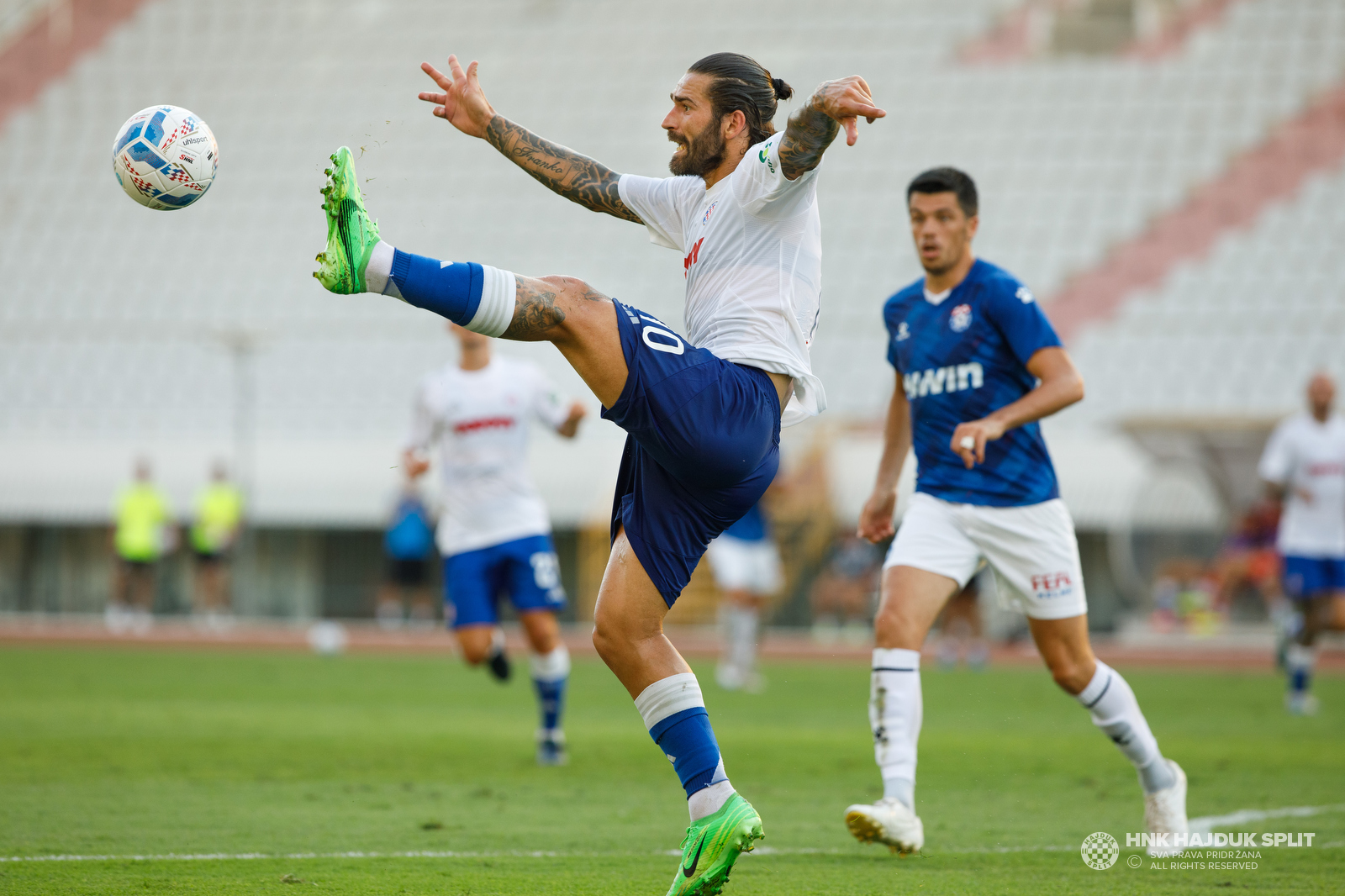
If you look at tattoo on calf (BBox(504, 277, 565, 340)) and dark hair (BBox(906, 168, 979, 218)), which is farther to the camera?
dark hair (BBox(906, 168, 979, 218))

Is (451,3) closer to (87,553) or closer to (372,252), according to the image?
(87,553)

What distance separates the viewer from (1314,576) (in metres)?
11.8

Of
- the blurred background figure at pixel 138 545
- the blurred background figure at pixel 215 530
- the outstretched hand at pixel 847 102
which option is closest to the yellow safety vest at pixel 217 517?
the blurred background figure at pixel 215 530

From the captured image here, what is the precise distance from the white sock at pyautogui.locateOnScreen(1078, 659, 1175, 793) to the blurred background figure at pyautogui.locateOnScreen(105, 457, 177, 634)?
1837 cm

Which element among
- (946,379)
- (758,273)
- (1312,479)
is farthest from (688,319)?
(1312,479)

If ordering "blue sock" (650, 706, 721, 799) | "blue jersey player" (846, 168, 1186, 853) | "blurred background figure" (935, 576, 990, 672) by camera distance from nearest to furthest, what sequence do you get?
"blue sock" (650, 706, 721, 799)
"blue jersey player" (846, 168, 1186, 853)
"blurred background figure" (935, 576, 990, 672)

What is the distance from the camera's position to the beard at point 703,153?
4.50 m

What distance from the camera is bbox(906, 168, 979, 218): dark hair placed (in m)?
5.85

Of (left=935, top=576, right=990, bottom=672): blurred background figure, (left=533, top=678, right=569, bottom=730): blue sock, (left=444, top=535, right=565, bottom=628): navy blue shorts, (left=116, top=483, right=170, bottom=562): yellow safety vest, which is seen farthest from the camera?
(left=116, top=483, right=170, bottom=562): yellow safety vest

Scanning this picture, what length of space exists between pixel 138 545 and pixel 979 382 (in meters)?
18.3

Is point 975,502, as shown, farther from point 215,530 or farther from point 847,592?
point 215,530

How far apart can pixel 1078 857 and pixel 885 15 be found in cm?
2520

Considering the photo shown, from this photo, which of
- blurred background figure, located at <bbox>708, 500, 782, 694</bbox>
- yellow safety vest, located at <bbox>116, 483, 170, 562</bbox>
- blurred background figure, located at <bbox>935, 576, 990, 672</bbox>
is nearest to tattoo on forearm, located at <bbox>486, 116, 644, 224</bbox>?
blurred background figure, located at <bbox>708, 500, 782, 694</bbox>

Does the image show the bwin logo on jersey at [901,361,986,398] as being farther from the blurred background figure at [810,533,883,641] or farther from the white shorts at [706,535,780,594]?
the blurred background figure at [810,533,883,641]
